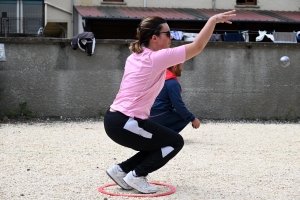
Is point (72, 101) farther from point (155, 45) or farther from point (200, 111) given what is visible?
point (155, 45)

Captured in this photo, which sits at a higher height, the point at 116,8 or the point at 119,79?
the point at 116,8

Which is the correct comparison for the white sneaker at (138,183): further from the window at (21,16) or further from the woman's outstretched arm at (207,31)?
the window at (21,16)

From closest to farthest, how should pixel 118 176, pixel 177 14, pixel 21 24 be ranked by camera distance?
pixel 118 176, pixel 177 14, pixel 21 24

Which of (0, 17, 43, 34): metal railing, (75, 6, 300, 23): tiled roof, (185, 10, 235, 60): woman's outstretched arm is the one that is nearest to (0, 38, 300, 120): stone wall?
(185, 10, 235, 60): woman's outstretched arm

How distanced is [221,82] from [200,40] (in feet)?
29.9

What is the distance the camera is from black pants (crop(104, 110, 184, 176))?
5.20m

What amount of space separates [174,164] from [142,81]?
8.01ft

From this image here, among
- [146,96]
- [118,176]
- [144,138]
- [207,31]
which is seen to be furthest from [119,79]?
[207,31]

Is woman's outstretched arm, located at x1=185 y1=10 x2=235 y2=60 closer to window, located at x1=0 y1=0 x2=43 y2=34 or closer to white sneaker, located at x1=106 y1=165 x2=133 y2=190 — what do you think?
white sneaker, located at x1=106 y1=165 x2=133 y2=190

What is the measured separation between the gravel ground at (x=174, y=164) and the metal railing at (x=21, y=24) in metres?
17.7

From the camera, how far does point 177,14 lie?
23797 millimetres

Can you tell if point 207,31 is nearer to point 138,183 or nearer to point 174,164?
point 138,183

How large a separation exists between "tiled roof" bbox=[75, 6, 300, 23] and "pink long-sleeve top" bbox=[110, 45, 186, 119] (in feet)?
57.1

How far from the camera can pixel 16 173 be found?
6.62 metres
